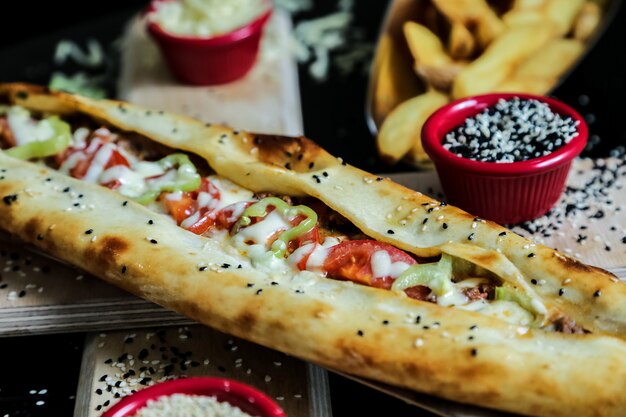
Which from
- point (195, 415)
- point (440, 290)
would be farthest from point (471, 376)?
point (195, 415)

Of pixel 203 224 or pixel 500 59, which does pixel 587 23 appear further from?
pixel 203 224

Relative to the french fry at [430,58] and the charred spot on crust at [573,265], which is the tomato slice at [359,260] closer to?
the charred spot on crust at [573,265]

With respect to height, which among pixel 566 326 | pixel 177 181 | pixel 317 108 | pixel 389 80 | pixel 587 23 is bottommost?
pixel 566 326

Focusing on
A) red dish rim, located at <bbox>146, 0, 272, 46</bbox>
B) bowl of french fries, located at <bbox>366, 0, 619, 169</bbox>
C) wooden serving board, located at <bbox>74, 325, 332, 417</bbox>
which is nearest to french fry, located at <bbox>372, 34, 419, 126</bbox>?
bowl of french fries, located at <bbox>366, 0, 619, 169</bbox>

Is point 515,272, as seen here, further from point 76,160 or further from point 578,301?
point 76,160

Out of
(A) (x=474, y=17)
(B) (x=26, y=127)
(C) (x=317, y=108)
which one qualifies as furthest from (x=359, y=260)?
(C) (x=317, y=108)

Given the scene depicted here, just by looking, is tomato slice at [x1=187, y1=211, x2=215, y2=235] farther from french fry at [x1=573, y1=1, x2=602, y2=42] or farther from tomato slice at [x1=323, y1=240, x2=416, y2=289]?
french fry at [x1=573, y1=1, x2=602, y2=42]

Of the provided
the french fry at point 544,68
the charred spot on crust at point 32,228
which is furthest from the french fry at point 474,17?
the charred spot on crust at point 32,228
